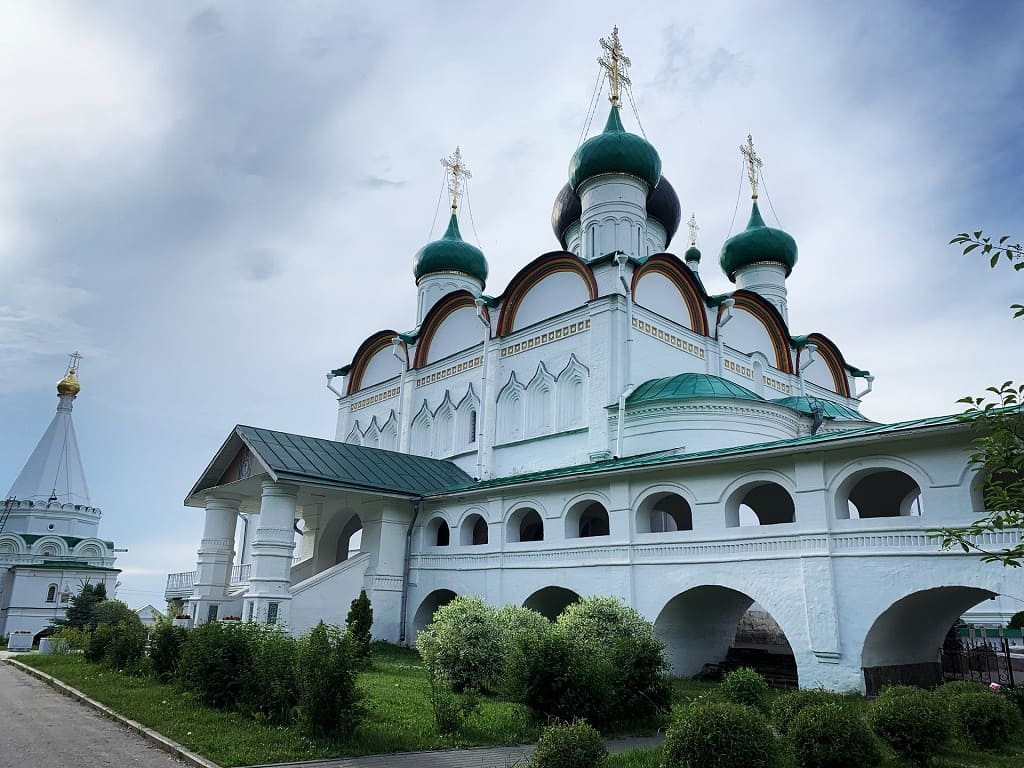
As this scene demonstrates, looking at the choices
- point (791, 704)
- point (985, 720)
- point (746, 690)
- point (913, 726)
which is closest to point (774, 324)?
point (746, 690)

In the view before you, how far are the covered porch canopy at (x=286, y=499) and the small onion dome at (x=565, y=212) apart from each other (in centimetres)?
791

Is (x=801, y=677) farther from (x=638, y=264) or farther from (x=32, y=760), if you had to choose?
(x=638, y=264)

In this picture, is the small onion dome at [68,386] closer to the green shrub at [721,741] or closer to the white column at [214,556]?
the white column at [214,556]

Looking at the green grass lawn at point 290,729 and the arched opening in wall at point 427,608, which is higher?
the arched opening in wall at point 427,608

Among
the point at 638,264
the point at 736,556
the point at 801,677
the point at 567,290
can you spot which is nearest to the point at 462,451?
the point at 567,290

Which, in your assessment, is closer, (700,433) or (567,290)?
(700,433)

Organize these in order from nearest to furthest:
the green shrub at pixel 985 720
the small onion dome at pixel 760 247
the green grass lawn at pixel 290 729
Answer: the green grass lawn at pixel 290 729 → the green shrub at pixel 985 720 → the small onion dome at pixel 760 247

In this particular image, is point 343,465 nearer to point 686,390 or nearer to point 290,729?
point 686,390

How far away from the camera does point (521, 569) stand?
13297mm

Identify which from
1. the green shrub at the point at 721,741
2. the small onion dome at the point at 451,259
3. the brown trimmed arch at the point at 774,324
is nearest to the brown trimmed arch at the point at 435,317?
the small onion dome at the point at 451,259

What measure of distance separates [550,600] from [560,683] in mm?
6885

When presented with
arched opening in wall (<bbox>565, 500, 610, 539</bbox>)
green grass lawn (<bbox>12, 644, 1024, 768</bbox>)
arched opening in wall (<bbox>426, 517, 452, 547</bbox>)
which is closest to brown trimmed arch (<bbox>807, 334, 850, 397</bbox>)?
arched opening in wall (<bbox>565, 500, 610, 539</bbox>)

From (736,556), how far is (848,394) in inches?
568

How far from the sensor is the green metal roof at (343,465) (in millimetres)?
13930
